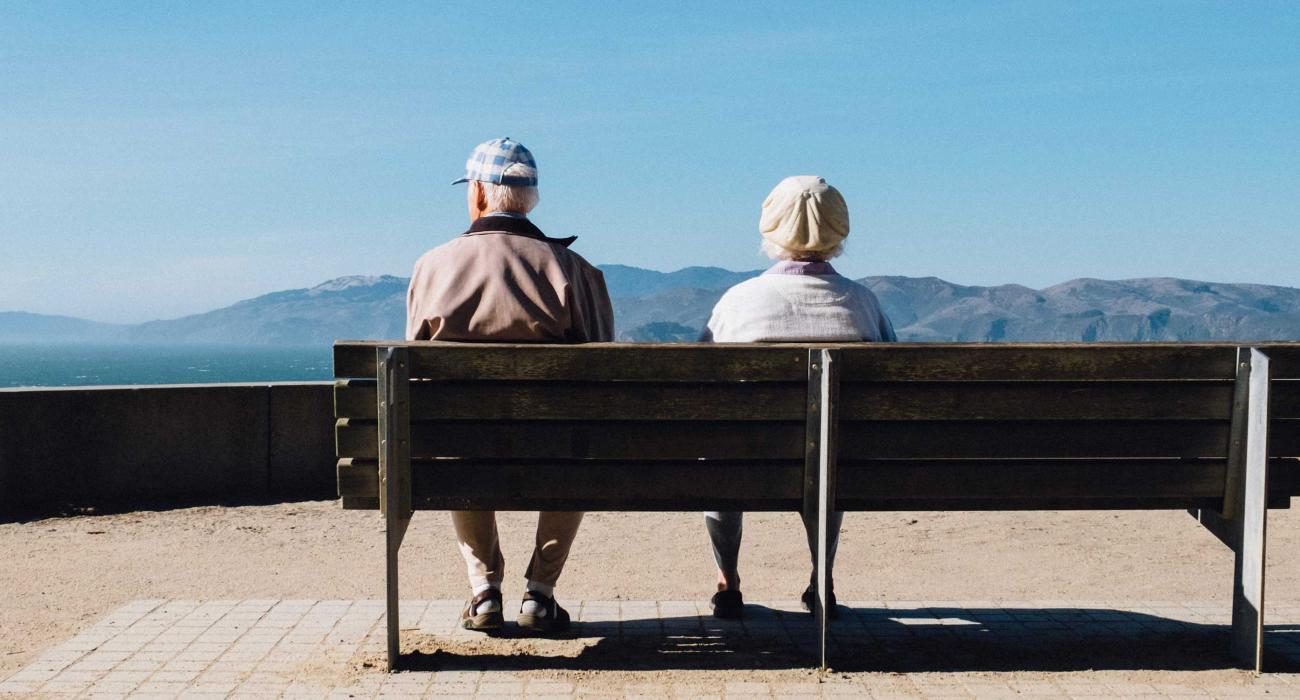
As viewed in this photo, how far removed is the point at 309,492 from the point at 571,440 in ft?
16.6

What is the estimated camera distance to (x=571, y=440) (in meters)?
3.73

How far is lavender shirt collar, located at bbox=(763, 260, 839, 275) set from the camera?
4.32 meters

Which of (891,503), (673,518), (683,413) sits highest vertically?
(683,413)

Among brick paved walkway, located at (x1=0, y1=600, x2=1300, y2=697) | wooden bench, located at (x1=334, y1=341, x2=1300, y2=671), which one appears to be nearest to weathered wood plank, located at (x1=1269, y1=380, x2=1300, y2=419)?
wooden bench, located at (x1=334, y1=341, x2=1300, y2=671)

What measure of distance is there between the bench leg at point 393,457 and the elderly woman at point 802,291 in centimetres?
118

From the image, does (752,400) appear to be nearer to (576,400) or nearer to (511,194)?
(576,400)

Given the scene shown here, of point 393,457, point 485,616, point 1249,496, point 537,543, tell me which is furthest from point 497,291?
point 1249,496

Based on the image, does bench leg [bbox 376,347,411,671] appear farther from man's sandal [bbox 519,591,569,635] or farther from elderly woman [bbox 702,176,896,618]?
elderly woman [bbox 702,176,896,618]

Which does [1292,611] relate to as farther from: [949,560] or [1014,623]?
[949,560]

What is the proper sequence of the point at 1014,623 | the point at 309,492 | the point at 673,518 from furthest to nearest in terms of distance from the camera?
1. the point at 309,492
2. the point at 673,518
3. the point at 1014,623

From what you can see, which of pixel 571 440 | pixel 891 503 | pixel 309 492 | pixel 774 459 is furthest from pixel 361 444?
pixel 309 492

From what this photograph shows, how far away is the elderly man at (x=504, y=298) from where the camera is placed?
4137mm

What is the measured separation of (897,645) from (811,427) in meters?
0.96

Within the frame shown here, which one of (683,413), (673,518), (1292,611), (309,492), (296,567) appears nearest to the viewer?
(683,413)
